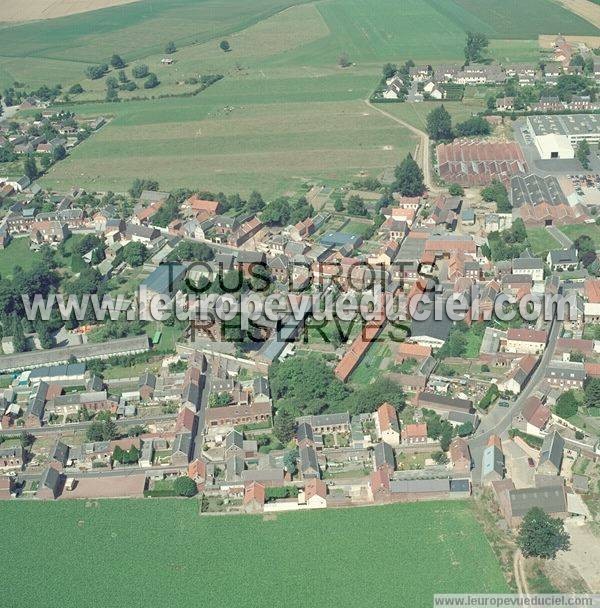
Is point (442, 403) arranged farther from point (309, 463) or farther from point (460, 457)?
point (309, 463)

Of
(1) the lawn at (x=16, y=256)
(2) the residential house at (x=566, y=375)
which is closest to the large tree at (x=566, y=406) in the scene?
(2) the residential house at (x=566, y=375)

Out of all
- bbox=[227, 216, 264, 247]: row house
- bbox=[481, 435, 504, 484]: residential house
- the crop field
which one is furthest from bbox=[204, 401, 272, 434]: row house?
the crop field

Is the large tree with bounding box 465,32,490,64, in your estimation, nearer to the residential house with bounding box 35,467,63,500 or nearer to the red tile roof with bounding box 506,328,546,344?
the red tile roof with bounding box 506,328,546,344

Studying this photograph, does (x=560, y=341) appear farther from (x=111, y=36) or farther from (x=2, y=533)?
(x=111, y=36)

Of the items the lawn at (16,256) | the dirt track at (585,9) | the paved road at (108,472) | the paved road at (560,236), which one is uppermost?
the dirt track at (585,9)

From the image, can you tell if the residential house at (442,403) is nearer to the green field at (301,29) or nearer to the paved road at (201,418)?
the paved road at (201,418)

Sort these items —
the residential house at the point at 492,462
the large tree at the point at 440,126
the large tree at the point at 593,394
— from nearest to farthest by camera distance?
the residential house at the point at 492,462
the large tree at the point at 593,394
the large tree at the point at 440,126

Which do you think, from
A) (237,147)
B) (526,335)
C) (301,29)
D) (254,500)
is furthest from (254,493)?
(301,29)
